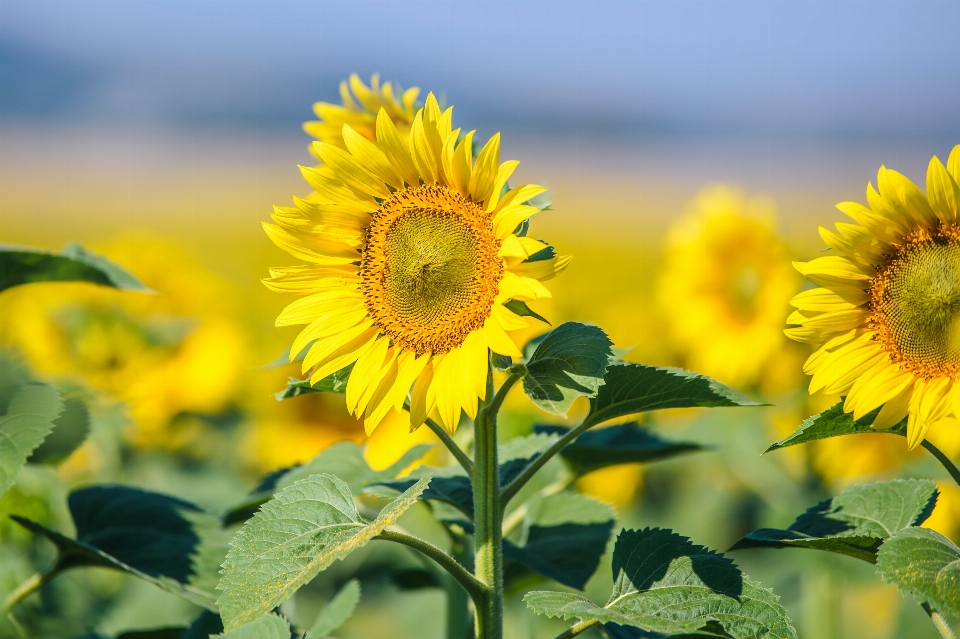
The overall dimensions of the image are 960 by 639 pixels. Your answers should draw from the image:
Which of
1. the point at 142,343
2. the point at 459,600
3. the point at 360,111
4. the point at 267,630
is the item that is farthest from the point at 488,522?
the point at 142,343

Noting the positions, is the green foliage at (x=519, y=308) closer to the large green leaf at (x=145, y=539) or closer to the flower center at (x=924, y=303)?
the flower center at (x=924, y=303)

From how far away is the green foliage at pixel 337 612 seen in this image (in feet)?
4.71

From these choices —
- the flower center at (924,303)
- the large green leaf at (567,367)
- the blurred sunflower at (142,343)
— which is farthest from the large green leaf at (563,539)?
the blurred sunflower at (142,343)

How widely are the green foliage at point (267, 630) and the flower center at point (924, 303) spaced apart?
867mm

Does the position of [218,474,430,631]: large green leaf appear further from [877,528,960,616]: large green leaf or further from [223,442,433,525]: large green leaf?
[877,528,960,616]: large green leaf

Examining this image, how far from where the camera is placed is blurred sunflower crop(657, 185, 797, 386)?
9.45 ft

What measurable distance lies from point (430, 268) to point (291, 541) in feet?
1.32

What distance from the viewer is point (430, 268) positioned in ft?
4.24

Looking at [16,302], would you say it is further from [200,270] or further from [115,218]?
[115,218]

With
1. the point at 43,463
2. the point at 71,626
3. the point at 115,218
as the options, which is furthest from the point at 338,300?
the point at 115,218

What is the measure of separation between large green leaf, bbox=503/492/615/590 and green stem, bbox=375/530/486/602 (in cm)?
28

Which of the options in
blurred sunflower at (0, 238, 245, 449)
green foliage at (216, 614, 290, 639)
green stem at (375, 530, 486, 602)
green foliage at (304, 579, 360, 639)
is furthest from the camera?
blurred sunflower at (0, 238, 245, 449)

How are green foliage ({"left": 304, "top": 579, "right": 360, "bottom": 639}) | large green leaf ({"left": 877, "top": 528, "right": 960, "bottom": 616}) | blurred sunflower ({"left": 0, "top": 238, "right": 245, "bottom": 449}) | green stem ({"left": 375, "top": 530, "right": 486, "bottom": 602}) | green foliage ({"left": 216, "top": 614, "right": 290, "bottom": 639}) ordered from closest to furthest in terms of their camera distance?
1. large green leaf ({"left": 877, "top": 528, "right": 960, "bottom": 616})
2. green stem ({"left": 375, "top": 530, "right": 486, "bottom": 602})
3. green foliage ({"left": 216, "top": 614, "right": 290, "bottom": 639})
4. green foliage ({"left": 304, "top": 579, "right": 360, "bottom": 639})
5. blurred sunflower ({"left": 0, "top": 238, "right": 245, "bottom": 449})

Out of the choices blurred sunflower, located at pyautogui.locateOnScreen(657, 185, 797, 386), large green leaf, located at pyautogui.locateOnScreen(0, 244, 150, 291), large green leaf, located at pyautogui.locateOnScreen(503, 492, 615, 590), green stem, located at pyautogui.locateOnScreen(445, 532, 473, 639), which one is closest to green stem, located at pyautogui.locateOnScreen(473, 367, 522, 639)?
large green leaf, located at pyautogui.locateOnScreen(503, 492, 615, 590)
